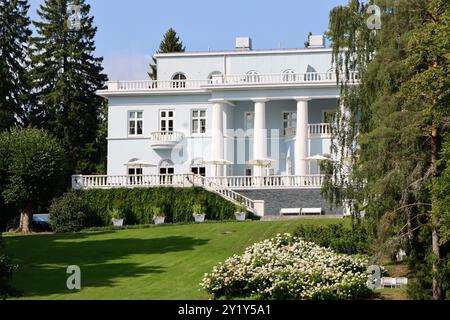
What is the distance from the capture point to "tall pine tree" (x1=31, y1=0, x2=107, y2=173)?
230 feet

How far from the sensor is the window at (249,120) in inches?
2470

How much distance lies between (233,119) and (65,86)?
15316mm

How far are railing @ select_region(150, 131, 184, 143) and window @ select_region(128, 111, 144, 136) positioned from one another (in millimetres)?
1502

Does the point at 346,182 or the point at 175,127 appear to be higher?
the point at 175,127

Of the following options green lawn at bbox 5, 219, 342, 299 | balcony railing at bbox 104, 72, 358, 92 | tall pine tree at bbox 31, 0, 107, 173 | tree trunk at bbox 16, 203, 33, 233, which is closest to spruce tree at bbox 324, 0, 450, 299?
green lawn at bbox 5, 219, 342, 299

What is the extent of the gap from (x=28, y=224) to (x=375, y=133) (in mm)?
28938

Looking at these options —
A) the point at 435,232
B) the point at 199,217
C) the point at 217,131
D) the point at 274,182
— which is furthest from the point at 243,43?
the point at 435,232

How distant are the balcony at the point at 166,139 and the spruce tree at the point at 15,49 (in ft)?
41.2

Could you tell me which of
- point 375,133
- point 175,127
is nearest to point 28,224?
point 175,127

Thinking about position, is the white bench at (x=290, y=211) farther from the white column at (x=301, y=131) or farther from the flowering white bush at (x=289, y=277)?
the flowering white bush at (x=289, y=277)

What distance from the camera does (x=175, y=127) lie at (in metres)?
62.5

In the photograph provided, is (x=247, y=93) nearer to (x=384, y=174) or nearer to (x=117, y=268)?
(x=117, y=268)

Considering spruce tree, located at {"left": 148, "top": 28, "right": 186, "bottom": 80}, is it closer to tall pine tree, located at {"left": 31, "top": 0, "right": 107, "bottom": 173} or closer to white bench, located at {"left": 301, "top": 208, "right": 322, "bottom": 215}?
tall pine tree, located at {"left": 31, "top": 0, "right": 107, "bottom": 173}
